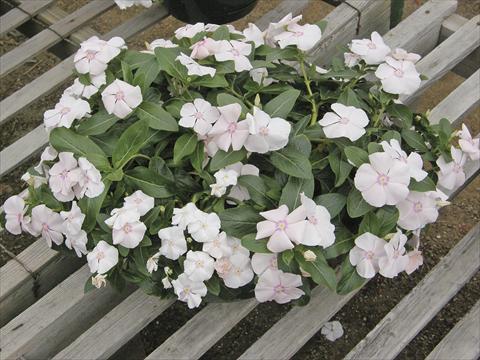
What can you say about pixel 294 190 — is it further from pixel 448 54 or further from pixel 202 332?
pixel 448 54

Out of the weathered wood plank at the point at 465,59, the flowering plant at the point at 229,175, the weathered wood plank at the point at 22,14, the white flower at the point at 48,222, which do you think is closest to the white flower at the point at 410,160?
the flowering plant at the point at 229,175

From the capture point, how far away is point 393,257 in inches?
42.1

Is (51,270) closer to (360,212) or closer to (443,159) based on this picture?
(360,212)

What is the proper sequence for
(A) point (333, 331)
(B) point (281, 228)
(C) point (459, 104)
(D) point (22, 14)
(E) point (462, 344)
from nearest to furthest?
1. (B) point (281, 228)
2. (E) point (462, 344)
3. (C) point (459, 104)
4. (A) point (333, 331)
5. (D) point (22, 14)

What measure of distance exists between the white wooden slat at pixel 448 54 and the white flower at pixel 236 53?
0.53 m

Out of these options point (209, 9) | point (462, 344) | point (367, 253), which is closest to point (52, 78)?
point (209, 9)

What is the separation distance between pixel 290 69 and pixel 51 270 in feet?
2.03

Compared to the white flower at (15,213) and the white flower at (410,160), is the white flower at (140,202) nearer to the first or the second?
the white flower at (15,213)

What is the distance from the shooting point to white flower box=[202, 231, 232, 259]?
1.05m

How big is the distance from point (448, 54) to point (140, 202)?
0.92 meters

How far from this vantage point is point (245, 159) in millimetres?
1109

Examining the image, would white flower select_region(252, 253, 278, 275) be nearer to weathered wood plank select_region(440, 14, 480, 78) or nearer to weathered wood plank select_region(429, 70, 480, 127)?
weathered wood plank select_region(429, 70, 480, 127)

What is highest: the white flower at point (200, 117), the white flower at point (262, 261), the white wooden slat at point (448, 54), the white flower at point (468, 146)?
the white flower at point (200, 117)

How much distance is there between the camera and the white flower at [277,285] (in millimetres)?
1065
